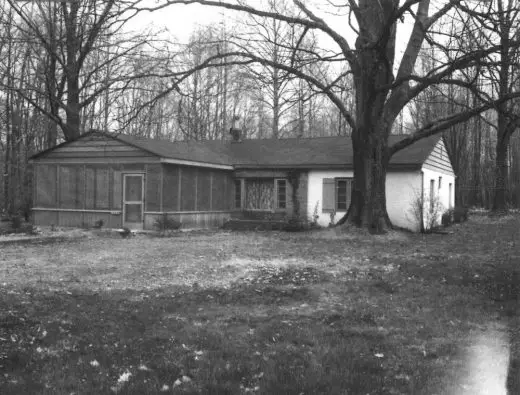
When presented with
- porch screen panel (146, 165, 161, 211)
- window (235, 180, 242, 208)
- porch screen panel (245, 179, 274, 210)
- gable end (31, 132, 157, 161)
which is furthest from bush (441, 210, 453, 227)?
gable end (31, 132, 157, 161)

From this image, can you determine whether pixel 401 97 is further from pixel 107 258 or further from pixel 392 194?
pixel 107 258

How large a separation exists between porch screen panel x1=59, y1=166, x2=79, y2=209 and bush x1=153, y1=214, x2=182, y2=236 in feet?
12.9

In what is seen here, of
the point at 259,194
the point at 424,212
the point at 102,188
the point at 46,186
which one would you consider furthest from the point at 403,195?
the point at 46,186

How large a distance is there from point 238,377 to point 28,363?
6.39 feet

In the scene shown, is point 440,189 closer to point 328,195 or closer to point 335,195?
point 335,195

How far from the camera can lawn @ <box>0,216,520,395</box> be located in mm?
4789

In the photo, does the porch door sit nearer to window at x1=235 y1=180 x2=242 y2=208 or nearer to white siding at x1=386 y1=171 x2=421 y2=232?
window at x1=235 y1=180 x2=242 y2=208

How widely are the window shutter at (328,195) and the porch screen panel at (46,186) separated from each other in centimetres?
1102

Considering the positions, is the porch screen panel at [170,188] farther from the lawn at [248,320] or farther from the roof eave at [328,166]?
the lawn at [248,320]

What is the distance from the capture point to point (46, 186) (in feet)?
76.1

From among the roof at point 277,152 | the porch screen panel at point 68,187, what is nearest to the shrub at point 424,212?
the roof at point 277,152

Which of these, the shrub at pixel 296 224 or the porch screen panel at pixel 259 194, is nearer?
the shrub at pixel 296 224

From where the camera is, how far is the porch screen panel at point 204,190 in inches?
925

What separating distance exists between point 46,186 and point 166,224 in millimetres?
5815
